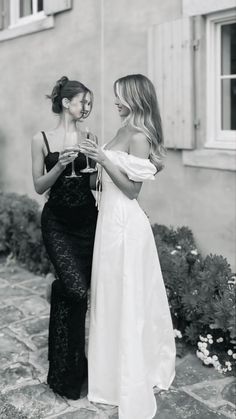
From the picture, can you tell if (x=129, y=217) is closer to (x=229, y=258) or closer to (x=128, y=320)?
(x=128, y=320)

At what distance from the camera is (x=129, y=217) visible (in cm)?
324

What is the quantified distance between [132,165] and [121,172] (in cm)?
9

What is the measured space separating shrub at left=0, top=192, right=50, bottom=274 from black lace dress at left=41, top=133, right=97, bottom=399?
290cm

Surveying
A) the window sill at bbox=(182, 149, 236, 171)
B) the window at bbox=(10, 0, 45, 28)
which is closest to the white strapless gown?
the window sill at bbox=(182, 149, 236, 171)

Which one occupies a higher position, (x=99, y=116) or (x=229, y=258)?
(x=99, y=116)

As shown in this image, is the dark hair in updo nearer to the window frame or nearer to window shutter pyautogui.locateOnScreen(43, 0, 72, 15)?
window shutter pyautogui.locateOnScreen(43, 0, 72, 15)

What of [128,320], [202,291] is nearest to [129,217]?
[128,320]

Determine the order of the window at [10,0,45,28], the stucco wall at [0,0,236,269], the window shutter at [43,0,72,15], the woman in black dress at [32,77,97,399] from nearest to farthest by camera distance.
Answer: the woman in black dress at [32,77,97,399] → the stucco wall at [0,0,236,269] → the window shutter at [43,0,72,15] → the window at [10,0,45,28]

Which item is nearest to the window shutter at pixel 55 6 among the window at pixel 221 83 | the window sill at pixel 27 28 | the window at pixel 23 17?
the window at pixel 23 17

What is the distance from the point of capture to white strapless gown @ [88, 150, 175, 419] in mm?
3186

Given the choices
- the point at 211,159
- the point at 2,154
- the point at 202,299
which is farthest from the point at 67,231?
the point at 2,154

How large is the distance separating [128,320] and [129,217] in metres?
0.63

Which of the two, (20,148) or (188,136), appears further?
(20,148)

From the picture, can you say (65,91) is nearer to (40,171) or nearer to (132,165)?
(40,171)
